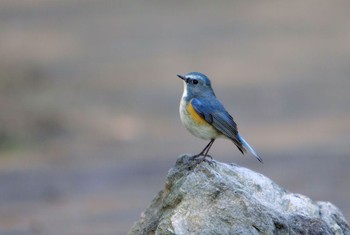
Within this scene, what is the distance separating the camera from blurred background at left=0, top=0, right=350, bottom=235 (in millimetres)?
16703

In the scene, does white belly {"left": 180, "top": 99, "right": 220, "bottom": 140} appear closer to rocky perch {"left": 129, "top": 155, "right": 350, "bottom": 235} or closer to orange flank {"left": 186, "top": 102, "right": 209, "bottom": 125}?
orange flank {"left": 186, "top": 102, "right": 209, "bottom": 125}

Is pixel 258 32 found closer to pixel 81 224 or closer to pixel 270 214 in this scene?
pixel 81 224

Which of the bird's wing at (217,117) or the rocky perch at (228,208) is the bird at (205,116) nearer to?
the bird's wing at (217,117)

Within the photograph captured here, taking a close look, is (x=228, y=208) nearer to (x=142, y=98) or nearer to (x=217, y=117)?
(x=217, y=117)

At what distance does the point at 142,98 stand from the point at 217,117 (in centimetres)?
1223

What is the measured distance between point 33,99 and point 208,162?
1225cm

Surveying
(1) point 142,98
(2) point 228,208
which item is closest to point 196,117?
(2) point 228,208

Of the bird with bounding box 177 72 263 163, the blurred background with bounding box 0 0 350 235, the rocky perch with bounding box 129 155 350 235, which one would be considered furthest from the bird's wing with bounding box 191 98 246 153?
the blurred background with bounding box 0 0 350 235

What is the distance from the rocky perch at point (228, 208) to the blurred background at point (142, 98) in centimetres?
550

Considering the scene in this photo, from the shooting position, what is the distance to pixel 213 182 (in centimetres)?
876

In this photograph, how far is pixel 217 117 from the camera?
9.41 meters

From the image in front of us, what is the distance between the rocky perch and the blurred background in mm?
5497

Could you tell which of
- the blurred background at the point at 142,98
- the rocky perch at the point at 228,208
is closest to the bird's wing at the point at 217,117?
the rocky perch at the point at 228,208

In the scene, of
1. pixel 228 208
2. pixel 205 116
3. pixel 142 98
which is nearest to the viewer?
pixel 228 208
